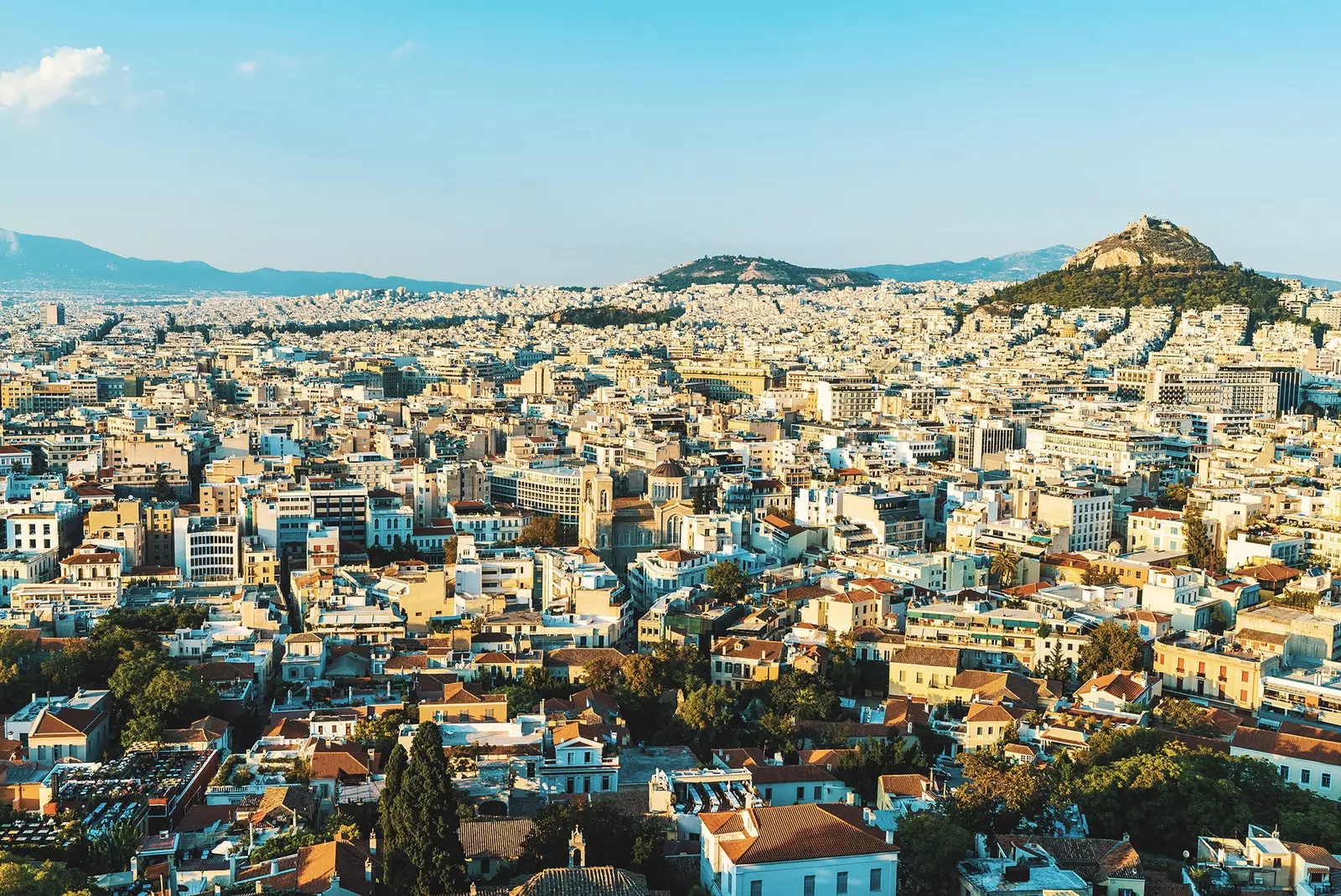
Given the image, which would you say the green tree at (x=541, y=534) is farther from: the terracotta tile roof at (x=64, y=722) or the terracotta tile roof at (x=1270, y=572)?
the terracotta tile roof at (x=1270, y=572)

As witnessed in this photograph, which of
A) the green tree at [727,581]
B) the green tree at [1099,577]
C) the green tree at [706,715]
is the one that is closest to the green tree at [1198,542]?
the green tree at [1099,577]

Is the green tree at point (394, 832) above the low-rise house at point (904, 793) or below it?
above

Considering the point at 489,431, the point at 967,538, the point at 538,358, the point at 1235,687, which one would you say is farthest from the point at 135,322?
the point at 1235,687

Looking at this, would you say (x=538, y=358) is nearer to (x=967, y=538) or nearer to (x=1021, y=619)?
(x=967, y=538)

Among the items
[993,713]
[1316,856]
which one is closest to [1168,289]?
[993,713]

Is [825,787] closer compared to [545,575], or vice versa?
[825,787]
